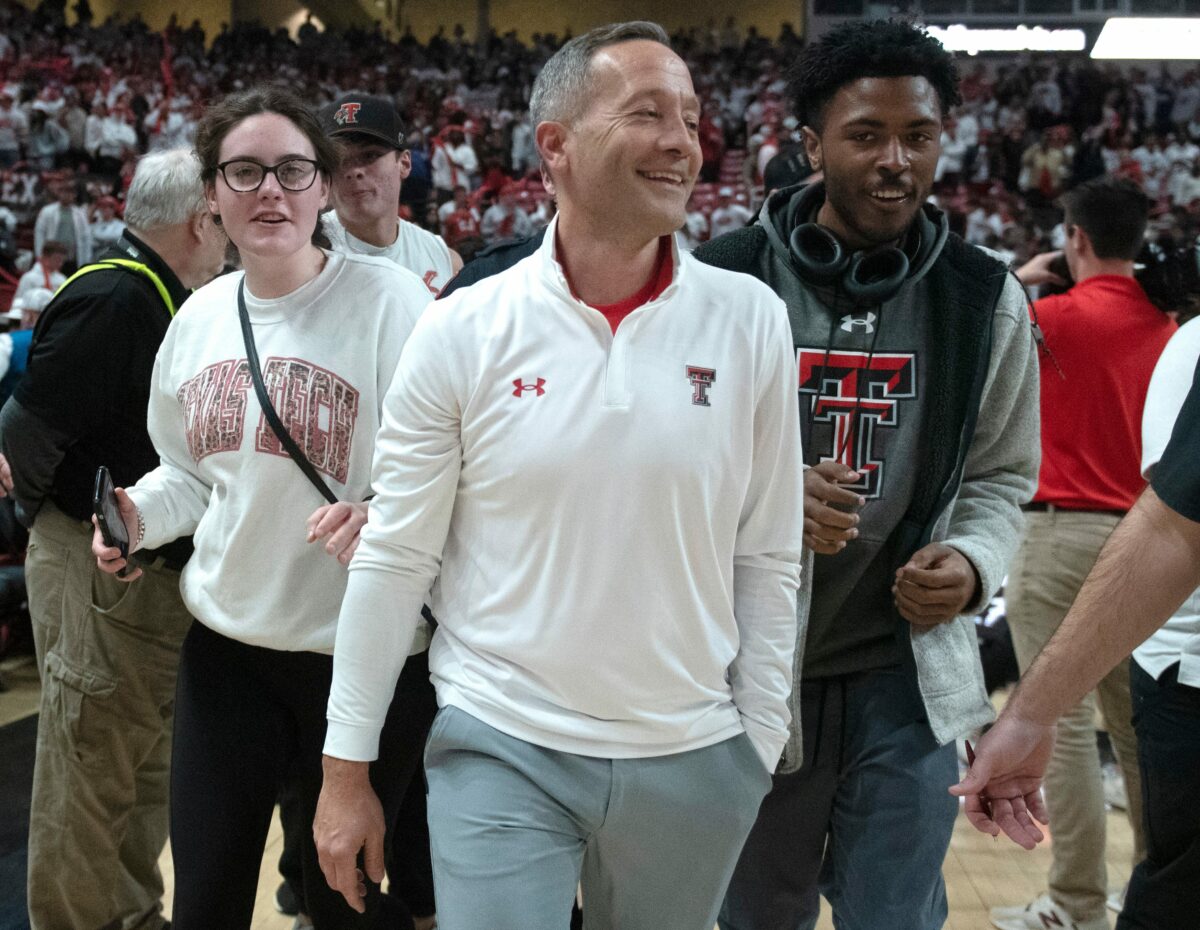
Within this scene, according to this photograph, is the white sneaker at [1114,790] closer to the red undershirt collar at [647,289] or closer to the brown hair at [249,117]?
the red undershirt collar at [647,289]

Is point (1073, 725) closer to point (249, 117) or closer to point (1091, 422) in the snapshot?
point (1091, 422)

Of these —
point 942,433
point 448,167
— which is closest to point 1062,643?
point 942,433

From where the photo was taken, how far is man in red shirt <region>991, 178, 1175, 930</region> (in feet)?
11.8

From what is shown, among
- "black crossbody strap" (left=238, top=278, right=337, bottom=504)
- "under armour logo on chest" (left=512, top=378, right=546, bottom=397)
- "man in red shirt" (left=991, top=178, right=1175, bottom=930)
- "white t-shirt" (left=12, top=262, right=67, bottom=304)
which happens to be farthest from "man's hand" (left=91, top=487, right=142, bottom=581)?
"white t-shirt" (left=12, top=262, right=67, bottom=304)

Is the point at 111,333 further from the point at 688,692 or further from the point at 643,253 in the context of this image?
the point at 688,692

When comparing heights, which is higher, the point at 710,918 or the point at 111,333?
the point at 111,333

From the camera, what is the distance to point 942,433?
2104mm

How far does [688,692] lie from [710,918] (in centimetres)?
34

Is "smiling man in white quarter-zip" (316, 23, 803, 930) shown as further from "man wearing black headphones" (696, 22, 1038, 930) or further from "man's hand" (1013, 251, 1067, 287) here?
"man's hand" (1013, 251, 1067, 287)

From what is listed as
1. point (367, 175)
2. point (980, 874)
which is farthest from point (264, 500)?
point (980, 874)

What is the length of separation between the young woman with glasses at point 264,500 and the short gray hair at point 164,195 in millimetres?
557

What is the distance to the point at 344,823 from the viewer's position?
5.84 feet

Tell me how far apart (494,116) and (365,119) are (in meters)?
17.8

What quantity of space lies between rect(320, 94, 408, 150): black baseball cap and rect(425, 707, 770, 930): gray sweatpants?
209 centimetres
